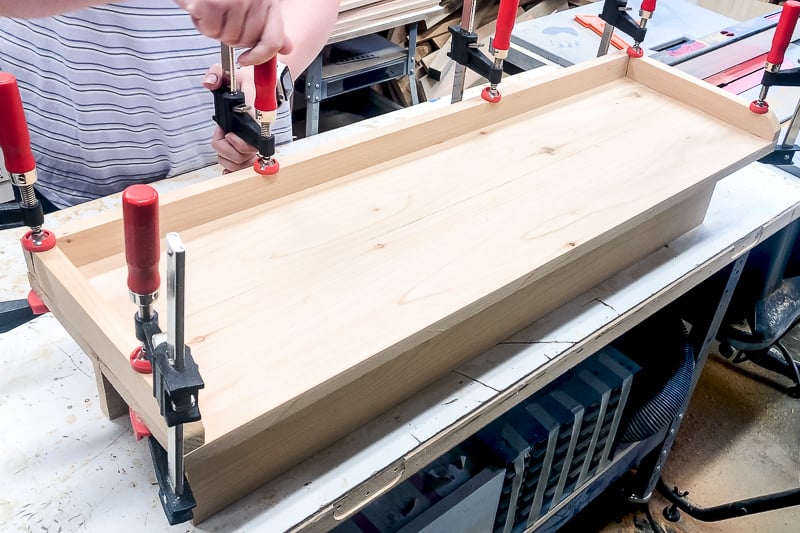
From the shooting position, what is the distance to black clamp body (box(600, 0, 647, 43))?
129 cm

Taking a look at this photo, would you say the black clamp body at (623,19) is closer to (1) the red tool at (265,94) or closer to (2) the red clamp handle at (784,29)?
(2) the red clamp handle at (784,29)

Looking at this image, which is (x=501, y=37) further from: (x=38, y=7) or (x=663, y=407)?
(x=663, y=407)

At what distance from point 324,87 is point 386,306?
1821 mm

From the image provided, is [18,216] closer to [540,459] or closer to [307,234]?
[307,234]

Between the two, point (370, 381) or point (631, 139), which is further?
point (631, 139)

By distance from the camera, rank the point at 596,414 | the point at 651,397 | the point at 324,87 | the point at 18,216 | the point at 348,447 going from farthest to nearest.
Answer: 1. the point at 324,87
2. the point at 651,397
3. the point at 596,414
4. the point at 348,447
5. the point at 18,216

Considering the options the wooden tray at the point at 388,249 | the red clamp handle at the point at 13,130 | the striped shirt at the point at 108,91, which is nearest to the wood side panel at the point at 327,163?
the wooden tray at the point at 388,249

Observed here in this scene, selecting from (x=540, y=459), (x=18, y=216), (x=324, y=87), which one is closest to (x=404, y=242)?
(x=18, y=216)

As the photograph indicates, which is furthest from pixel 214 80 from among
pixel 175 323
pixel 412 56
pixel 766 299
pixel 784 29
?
pixel 412 56

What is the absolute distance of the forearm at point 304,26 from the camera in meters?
1.16

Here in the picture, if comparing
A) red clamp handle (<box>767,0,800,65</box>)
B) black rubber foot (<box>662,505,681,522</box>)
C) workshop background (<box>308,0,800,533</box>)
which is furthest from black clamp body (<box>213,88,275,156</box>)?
black rubber foot (<box>662,505,681,522</box>)

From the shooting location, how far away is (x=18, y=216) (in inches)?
28.0

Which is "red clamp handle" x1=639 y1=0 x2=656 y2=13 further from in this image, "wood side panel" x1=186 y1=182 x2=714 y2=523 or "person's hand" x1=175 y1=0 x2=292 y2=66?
"person's hand" x1=175 y1=0 x2=292 y2=66

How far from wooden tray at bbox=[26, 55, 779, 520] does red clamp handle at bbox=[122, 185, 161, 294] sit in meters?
0.10
